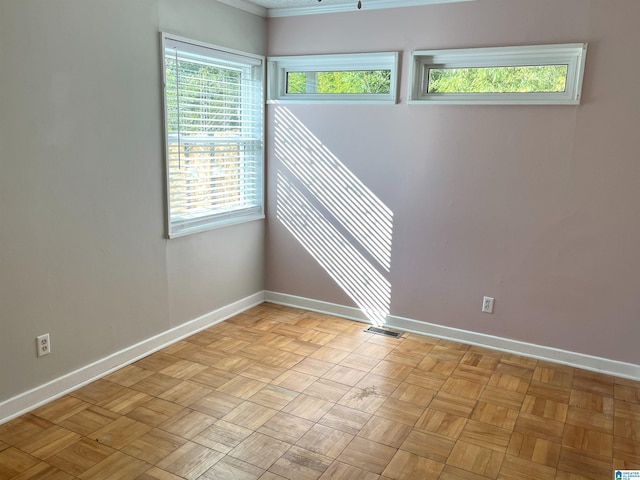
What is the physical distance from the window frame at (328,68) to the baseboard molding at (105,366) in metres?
1.63

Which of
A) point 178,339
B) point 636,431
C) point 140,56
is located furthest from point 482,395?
point 140,56

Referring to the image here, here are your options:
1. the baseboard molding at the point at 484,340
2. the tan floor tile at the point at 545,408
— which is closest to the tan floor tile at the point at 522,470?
the tan floor tile at the point at 545,408

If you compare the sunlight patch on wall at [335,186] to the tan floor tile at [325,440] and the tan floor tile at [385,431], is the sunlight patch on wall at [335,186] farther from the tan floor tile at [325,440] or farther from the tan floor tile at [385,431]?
the tan floor tile at [325,440]

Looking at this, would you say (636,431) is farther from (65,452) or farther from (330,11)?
(330,11)

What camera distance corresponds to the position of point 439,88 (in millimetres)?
3508

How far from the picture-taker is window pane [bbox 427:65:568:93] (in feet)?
10.4

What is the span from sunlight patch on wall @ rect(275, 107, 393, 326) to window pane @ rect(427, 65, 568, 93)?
885mm

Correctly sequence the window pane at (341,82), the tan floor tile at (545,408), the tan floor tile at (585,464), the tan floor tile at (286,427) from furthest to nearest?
1. the window pane at (341,82)
2. the tan floor tile at (545,408)
3. the tan floor tile at (286,427)
4. the tan floor tile at (585,464)

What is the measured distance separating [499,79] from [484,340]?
1.70m

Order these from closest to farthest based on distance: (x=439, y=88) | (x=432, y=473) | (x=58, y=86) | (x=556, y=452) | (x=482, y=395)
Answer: (x=432, y=473) → (x=556, y=452) → (x=58, y=86) → (x=482, y=395) → (x=439, y=88)

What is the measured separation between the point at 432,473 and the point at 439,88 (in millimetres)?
2387

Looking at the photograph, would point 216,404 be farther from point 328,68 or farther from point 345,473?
point 328,68

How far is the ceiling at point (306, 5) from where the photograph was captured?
349cm

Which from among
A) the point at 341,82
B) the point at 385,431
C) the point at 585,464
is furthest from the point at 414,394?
the point at 341,82
